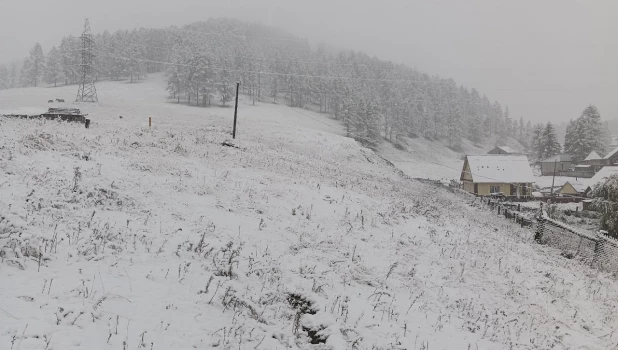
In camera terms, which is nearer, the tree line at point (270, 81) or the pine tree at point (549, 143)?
the tree line at point (270, 81)

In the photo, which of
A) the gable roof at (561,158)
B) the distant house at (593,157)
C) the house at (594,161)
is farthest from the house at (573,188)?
the gable roof at (561,158)

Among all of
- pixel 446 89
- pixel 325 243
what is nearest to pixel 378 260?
pixel 325 243

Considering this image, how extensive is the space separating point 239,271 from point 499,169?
188 ft

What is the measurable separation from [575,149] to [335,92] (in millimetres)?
62001

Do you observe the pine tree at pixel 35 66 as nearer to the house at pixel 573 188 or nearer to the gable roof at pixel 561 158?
the house at pixel 573 188

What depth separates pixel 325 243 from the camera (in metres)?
10.6

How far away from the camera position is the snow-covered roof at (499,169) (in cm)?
5566

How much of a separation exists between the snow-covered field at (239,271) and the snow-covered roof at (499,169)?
144ft

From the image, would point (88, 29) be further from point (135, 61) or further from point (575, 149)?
point (575, 149)

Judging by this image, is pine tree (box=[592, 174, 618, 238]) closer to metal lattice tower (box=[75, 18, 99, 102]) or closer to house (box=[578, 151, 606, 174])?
house (box=[578, 151, 606, 174])

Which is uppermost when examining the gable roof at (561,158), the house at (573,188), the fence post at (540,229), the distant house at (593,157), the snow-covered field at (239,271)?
the distant house at (593,157)

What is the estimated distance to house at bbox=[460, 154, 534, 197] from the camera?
55.7 m

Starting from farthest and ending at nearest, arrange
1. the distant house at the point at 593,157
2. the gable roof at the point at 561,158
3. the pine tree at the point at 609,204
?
1. the gable roof at the point at 561,158
2. the distant house at the point at 593,157
3. the pine tree at the point at 609,204

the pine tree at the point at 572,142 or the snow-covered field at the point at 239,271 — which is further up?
the pine tree at the point at 572,142
